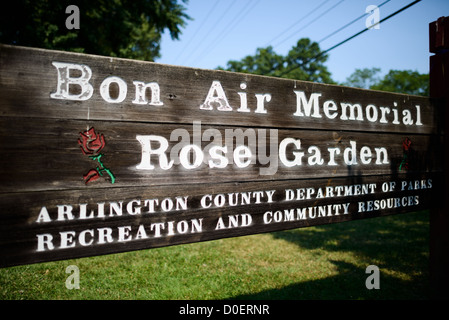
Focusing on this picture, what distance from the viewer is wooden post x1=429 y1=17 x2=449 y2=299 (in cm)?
250

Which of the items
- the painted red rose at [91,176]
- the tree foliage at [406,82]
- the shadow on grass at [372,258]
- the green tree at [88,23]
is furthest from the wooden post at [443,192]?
the tree foliage at [406,82]

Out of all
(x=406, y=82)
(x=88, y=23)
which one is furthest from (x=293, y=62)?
(x=88, y=23)

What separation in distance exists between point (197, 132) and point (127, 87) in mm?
466

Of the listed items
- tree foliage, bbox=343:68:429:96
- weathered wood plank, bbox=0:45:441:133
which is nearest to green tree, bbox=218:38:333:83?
tree foliage, bbox=343:68:429:96

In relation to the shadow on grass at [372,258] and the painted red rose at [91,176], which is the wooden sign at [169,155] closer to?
the painted red rose at [91,176]

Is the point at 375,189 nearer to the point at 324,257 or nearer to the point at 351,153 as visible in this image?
the point at 351,153

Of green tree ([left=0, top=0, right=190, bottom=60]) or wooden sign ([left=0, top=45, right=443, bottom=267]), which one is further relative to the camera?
green tree ([left=0, top=0, right=190, bottom=60])

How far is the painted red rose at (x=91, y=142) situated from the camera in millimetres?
1398

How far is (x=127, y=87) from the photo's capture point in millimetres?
1507

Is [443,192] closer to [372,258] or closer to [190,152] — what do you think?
[190,152]

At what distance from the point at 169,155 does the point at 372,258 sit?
500 cm

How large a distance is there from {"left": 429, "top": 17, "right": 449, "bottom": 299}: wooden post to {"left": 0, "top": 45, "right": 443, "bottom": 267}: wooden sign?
57 centimetres

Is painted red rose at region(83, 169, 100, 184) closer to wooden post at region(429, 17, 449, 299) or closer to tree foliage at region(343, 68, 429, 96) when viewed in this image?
wooden post at region(429, 17, 449, 299)

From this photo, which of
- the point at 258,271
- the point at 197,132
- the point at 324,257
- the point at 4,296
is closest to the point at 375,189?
the point at 197,132
